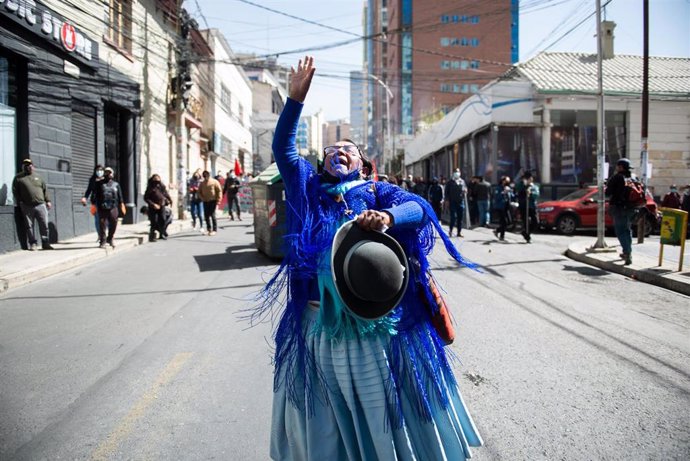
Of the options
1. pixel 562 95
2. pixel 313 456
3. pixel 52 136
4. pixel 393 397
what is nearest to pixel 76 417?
pixel 313 456

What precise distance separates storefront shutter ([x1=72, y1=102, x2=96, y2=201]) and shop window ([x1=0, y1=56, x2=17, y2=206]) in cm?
279

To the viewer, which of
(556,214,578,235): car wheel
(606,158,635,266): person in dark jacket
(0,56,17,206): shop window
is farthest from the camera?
(556,214,578,235): car wheel

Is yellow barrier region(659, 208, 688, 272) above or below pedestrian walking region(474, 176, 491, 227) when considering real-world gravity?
below

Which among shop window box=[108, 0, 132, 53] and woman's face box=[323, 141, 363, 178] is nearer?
woman's face box=[323, 141, 363, 178]

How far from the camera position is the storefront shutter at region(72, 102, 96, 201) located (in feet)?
47.0

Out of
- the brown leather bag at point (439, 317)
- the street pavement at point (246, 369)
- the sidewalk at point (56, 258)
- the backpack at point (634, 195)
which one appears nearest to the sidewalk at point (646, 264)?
the street pavement at point (246, 369)

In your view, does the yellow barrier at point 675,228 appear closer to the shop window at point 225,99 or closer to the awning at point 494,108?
the awning at point 494,108

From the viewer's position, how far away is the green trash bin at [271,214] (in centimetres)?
1028

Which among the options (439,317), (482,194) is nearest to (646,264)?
(482,194)

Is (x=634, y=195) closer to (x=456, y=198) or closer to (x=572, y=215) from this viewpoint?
(x=456, y=198)

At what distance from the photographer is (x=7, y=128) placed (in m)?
11.2

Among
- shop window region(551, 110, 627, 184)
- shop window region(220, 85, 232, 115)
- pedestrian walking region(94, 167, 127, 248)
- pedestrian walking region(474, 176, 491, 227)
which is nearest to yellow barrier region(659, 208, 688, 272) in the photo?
pedestrian walking region(474, 176, 491, 227)

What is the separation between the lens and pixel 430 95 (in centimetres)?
8031

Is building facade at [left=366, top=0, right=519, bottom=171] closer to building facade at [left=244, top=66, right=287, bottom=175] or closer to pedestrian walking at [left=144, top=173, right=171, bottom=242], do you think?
building facade at [left=244, top=66, right=287, bottom=175]
